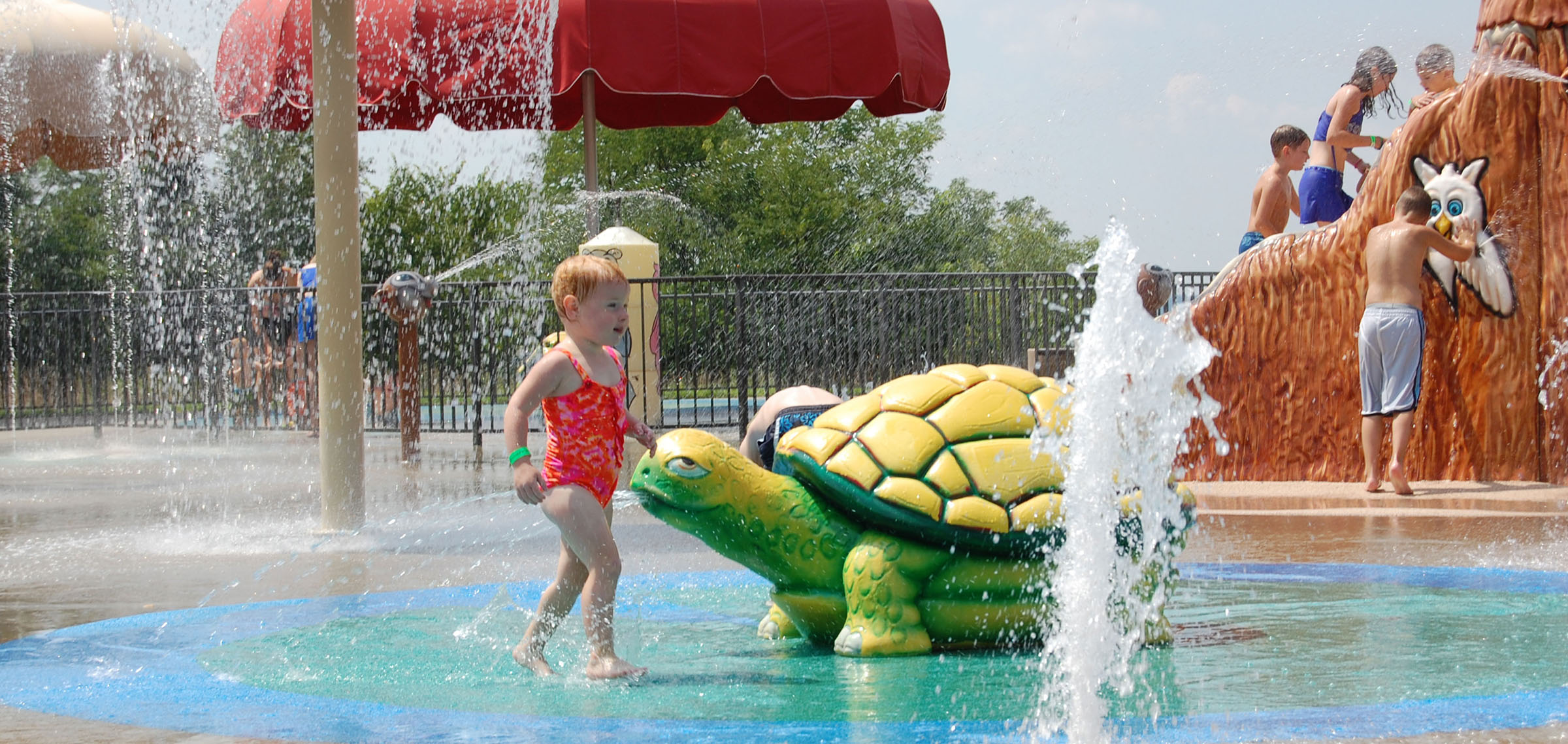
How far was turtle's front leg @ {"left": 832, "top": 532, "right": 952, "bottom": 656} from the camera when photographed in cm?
414

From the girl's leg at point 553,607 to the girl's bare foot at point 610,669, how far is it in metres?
→ 0.20

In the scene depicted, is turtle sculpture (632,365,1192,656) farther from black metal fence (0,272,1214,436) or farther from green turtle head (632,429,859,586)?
black metal fence (0,272,1214,436)

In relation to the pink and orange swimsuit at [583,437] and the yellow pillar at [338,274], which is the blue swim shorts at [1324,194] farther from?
the pink and orange swimsuit at [583,437]

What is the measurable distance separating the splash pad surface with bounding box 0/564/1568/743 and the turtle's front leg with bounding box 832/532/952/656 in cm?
8

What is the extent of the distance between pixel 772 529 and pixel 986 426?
0.69 meters

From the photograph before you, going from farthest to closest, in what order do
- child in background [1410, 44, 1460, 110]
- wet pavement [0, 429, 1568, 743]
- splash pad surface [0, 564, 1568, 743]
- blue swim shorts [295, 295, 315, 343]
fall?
1. blue swim shorts [295, 295, 315, 343]
2. child in background [1410, 44, 1460, 110]
3. wet pavement [0, 429, 1568, 743]
4. splash pad surface [0, 564, 1568, 743]

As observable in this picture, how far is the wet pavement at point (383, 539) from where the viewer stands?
545 centimetres

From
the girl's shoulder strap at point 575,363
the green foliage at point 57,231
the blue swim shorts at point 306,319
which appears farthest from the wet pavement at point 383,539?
the green foliage at point 57,231

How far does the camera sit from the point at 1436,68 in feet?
31.1

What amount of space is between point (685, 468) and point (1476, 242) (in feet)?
20.0

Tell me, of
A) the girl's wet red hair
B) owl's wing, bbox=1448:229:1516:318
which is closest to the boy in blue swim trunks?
owl's wing, bbox=1448:229:1516:318

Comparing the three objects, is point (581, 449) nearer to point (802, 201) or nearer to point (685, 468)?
point (685, 468)

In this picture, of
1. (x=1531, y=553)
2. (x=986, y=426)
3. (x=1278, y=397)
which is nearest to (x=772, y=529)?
(x=986, y=426)

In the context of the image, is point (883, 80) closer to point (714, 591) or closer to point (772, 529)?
point (714, 591)
